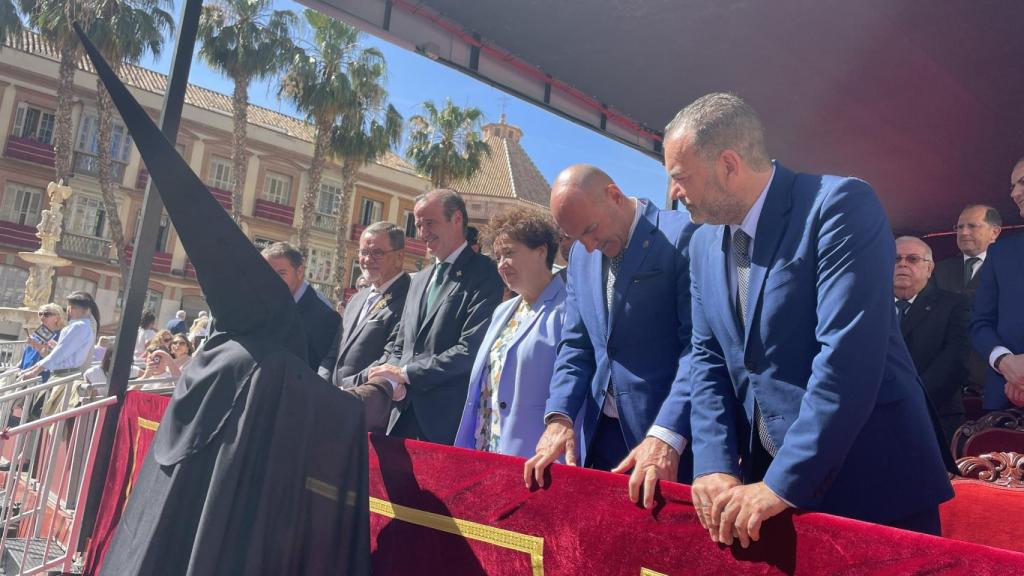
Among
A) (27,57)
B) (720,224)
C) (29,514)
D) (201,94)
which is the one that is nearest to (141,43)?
(27,57)

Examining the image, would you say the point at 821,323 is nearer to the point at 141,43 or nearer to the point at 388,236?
the point at 388,236

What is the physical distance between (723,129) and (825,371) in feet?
2.26

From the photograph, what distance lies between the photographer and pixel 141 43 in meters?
23.4

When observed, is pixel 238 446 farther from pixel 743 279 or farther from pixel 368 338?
pixel 368 338

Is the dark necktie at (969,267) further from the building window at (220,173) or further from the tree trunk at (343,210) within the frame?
the building window at (220,173)

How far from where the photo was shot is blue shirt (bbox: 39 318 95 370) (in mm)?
8117

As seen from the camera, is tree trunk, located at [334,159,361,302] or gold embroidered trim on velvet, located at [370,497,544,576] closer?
gold embroidered trim on velvet, located at [370,497,544,576]

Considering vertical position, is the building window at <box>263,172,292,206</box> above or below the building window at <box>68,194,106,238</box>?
above

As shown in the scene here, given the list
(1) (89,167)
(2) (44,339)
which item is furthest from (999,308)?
(1) (89,167)

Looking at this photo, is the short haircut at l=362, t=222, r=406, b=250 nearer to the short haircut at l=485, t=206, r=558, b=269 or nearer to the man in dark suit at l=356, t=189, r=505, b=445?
the man in dark suit at l=356, t=189, r=505, b=445

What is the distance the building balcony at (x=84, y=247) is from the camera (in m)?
33.5

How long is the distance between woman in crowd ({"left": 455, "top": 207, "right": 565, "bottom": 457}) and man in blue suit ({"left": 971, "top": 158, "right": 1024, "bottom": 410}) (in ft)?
6.50

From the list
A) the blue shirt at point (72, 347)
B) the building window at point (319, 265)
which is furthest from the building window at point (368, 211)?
the blue shirt at point (72, 347)

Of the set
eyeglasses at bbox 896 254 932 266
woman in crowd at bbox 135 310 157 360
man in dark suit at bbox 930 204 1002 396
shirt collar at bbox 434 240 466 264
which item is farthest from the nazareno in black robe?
woman in crowd at bbox 135 310 157 360
